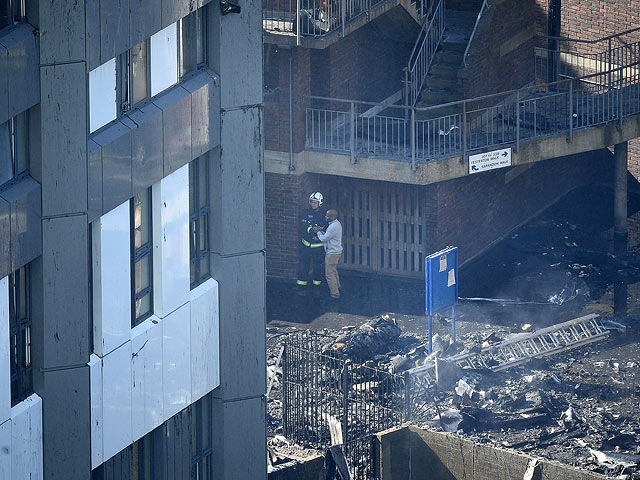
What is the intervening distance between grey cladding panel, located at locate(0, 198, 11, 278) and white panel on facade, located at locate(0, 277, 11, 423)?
0.12 m

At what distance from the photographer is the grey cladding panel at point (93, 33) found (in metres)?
13.3

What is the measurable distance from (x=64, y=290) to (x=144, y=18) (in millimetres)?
2509

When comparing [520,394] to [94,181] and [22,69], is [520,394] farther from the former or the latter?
[22,69]

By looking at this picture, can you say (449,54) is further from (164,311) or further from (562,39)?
(164,311)

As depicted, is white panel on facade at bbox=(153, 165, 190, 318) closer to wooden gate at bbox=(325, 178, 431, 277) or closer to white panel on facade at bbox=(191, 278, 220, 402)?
white panel on facade at bbox=(191, 278, 220, 402)

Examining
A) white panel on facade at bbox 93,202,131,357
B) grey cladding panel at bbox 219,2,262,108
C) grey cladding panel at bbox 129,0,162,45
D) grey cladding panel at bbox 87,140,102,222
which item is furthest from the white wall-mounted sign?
grey cladding panel at bbox 87,140,102,222

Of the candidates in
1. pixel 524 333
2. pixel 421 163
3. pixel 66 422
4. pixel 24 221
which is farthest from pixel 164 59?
pixel 421 163

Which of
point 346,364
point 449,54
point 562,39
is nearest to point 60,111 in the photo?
point 346,364

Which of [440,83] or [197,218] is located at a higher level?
[440,83]

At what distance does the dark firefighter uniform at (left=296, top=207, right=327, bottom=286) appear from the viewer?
26.6 meters

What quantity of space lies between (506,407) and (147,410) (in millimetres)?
8122

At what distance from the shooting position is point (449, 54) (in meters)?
28.6

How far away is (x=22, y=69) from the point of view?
502 inches

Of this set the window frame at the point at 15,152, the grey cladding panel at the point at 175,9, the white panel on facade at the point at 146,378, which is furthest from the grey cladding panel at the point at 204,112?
the window frame at the point at 15,152
